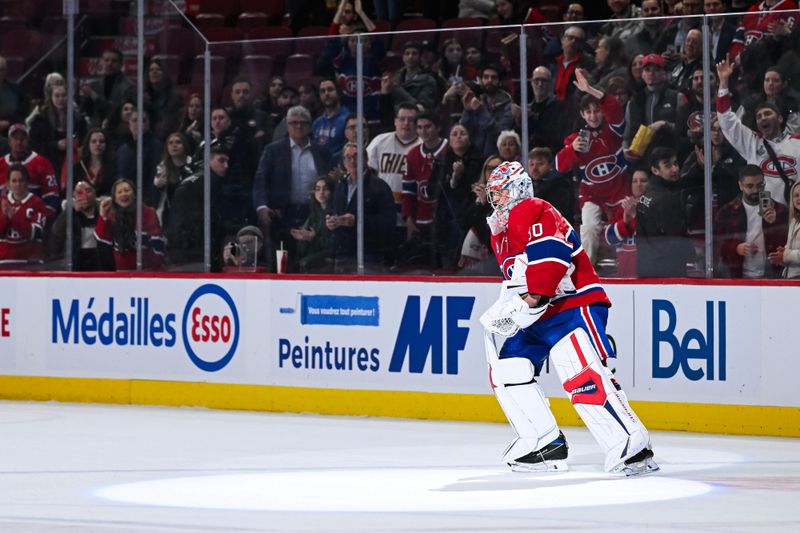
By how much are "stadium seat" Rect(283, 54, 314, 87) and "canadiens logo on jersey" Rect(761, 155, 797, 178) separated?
3122mm

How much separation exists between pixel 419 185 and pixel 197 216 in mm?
1728

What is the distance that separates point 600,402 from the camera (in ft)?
22.7

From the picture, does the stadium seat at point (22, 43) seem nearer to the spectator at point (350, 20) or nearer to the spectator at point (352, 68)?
the spectator at point (350, 20)

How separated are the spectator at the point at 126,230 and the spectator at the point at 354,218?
140 centimetres

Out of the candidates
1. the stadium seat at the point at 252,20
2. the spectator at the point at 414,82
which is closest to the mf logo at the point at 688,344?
the spectator at the point at 414,82

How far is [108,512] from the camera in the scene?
6.01 meters

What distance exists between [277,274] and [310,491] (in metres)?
3.66

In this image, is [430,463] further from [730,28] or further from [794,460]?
[730,28]

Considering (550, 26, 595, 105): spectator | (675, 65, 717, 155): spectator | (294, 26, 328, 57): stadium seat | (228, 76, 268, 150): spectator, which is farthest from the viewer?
(228, 76, 268, 150): spectator

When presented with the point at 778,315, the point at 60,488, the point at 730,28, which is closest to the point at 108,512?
the point at 60,488

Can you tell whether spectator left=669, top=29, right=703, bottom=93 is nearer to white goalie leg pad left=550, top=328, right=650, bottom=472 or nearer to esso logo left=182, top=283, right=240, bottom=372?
white goalie leg pad left=550, top=328, right=650, bottom=472

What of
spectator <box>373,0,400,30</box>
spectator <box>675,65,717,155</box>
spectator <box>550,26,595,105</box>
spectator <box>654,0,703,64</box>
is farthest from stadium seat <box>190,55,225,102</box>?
spectator <box>675,65,717,155</box>

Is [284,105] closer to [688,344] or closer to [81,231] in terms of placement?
[81,231]

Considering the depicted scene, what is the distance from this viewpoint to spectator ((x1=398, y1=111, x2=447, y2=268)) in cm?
970
